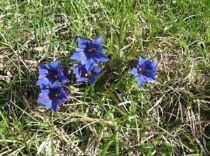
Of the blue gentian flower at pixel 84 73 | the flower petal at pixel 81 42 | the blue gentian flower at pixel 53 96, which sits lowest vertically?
the blue gentian flower at pixel 53 96

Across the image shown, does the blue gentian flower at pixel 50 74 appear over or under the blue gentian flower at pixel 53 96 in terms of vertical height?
over

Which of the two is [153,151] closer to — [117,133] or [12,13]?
[117,133]

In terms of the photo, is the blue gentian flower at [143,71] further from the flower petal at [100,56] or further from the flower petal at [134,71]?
the flower petal at [100,56]

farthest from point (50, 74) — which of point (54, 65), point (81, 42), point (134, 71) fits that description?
point (134, 71)

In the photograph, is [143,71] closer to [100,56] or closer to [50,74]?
[100,56]

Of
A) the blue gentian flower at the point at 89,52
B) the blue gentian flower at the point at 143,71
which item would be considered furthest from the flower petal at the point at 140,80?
the blue gentian flower at the point at 89,52

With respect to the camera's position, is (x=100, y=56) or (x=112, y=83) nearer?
(x=100, y=56)

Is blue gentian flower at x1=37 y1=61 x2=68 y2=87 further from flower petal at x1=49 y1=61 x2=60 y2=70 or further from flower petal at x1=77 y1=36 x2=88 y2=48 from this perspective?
flower petal at x1=77 y1=36 x2=88 y2=48
